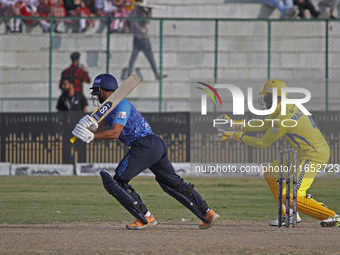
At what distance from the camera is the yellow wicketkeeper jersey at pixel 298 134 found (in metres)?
10.5

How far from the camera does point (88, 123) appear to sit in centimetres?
941

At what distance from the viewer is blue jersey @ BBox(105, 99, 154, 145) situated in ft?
31.4

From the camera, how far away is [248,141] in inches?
428

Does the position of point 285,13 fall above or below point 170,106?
above

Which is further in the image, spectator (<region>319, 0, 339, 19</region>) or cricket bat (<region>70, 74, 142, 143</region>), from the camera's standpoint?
spectator (<region>319, 0, 339, 19</region>)

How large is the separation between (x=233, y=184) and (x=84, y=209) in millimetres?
6011

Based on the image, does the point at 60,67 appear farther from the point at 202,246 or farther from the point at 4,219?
the point at 202,246

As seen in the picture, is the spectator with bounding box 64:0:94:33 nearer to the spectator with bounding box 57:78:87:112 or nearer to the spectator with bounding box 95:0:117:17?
the spectator with bounding box 95:0:117:17

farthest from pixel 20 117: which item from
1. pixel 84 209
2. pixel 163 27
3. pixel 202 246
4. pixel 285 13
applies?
pixel 202 246

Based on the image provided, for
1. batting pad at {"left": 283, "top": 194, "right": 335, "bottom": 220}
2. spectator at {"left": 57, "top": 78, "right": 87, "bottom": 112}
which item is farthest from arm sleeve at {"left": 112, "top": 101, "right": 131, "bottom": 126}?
spectator at {"left": 57, "top": 78, "right": 87, "bottom": 112}

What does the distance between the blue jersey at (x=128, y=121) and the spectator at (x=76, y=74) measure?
11.8m

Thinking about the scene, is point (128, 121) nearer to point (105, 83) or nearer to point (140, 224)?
point (105, 83)

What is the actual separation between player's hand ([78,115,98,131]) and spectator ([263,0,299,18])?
16.8 meters

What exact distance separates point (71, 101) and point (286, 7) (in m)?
8.47
